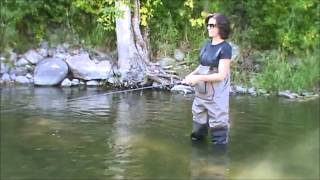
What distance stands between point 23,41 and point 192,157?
7432 mm

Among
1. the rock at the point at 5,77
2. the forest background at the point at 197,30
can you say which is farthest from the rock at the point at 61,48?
the rock at the point at 5,77

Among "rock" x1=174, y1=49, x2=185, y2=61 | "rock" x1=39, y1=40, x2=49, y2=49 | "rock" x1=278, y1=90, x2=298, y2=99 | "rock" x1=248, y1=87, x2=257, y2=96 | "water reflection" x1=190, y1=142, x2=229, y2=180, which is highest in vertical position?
"rock" x1=39, y1=40, x2=49, y2=49

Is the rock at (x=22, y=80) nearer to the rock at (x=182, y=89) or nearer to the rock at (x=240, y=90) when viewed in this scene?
the rock at (x=182, y=89)

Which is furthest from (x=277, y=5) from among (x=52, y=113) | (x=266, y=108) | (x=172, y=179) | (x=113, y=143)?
(x=172, y=179)

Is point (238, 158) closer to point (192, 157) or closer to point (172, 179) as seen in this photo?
point (192, 157)

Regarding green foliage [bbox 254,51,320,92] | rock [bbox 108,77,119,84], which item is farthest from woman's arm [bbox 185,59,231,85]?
rock [bbox 108,77,119,84]

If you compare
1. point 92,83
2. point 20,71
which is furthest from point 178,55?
point 20,71

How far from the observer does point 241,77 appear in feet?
34.7

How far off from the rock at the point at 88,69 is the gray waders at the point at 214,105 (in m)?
Result: 5.15

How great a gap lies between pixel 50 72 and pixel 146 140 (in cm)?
499

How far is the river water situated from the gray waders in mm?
186

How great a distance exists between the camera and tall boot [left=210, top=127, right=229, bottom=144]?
614 cm

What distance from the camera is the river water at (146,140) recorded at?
17.9ft

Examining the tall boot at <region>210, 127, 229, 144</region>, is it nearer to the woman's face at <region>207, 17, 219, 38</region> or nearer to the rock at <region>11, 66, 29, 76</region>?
the woman's face at <region>207, 17, 219, 38</region>
